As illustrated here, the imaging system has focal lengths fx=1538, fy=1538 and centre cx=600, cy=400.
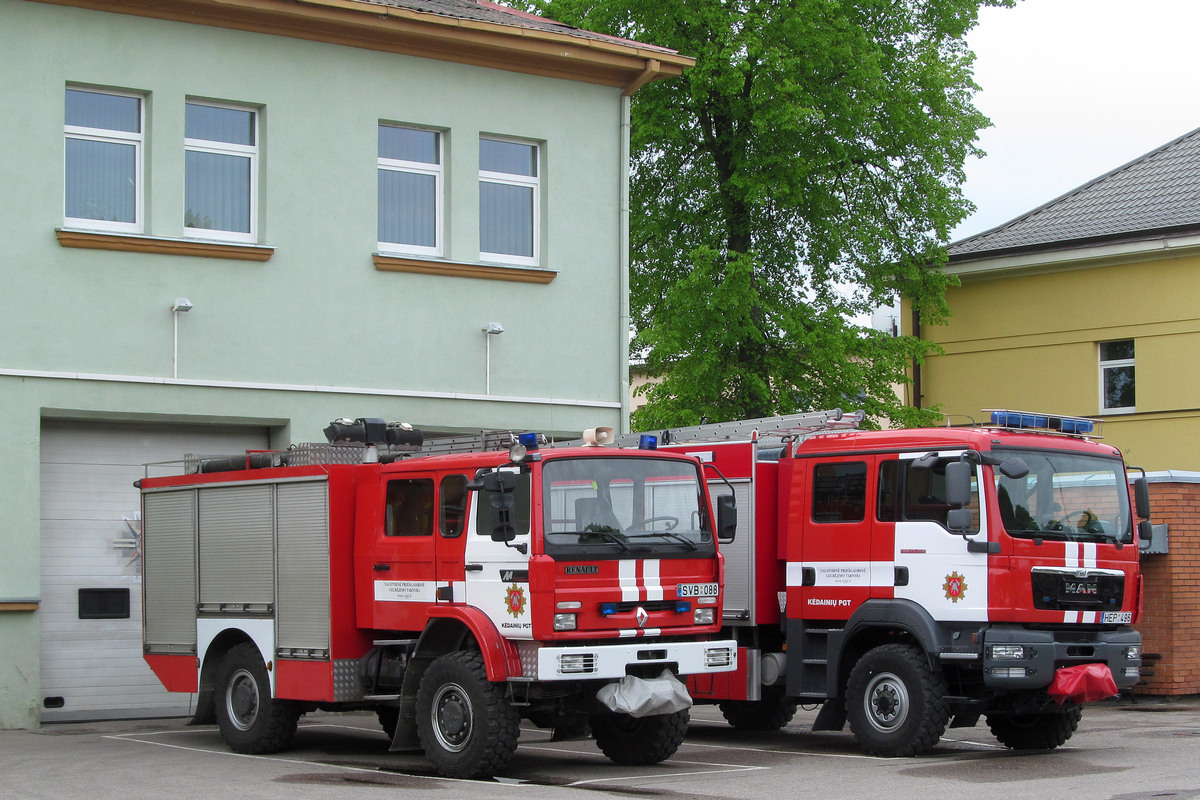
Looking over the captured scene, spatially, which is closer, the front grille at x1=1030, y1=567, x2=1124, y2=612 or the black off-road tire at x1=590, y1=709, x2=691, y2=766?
the front grille at x1=1030, y1=567, x2=1124, y2=612

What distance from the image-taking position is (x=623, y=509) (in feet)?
38.0

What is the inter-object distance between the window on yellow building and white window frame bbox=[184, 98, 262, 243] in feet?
56.2

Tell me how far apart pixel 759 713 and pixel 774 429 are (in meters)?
2.75

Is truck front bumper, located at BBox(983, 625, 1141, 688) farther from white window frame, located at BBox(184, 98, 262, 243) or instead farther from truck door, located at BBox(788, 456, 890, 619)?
white window frame, located at BBox(184, 98, 262, 243)

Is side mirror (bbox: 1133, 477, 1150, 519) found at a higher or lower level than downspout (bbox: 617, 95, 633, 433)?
lower

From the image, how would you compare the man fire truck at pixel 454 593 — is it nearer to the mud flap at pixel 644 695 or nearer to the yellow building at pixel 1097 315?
the mud flap at pixel 644 695

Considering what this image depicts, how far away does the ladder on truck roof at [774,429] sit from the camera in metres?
14.0

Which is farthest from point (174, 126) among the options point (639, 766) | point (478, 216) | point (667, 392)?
point (667, 392)

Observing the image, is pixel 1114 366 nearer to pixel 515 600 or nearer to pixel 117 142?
pixel 117 142

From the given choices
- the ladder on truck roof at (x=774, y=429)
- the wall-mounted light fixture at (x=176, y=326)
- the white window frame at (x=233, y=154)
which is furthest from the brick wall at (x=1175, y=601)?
the wall-mounted light fixture at (x=176, y=326)

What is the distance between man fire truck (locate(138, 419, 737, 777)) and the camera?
11.2 meters

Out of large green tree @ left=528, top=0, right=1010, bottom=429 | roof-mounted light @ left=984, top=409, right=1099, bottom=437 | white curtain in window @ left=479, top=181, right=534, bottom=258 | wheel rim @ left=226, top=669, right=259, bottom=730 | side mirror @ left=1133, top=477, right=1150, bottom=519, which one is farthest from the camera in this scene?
large green tree @ left=528, top=0, right=1010, bottom=429

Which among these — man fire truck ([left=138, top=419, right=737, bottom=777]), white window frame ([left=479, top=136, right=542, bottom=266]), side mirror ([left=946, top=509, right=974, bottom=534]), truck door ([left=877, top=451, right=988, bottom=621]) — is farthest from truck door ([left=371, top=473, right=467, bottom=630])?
white window frame ([left=479, top=136, right=542, bottom=266])

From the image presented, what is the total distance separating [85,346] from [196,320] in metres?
1.19
